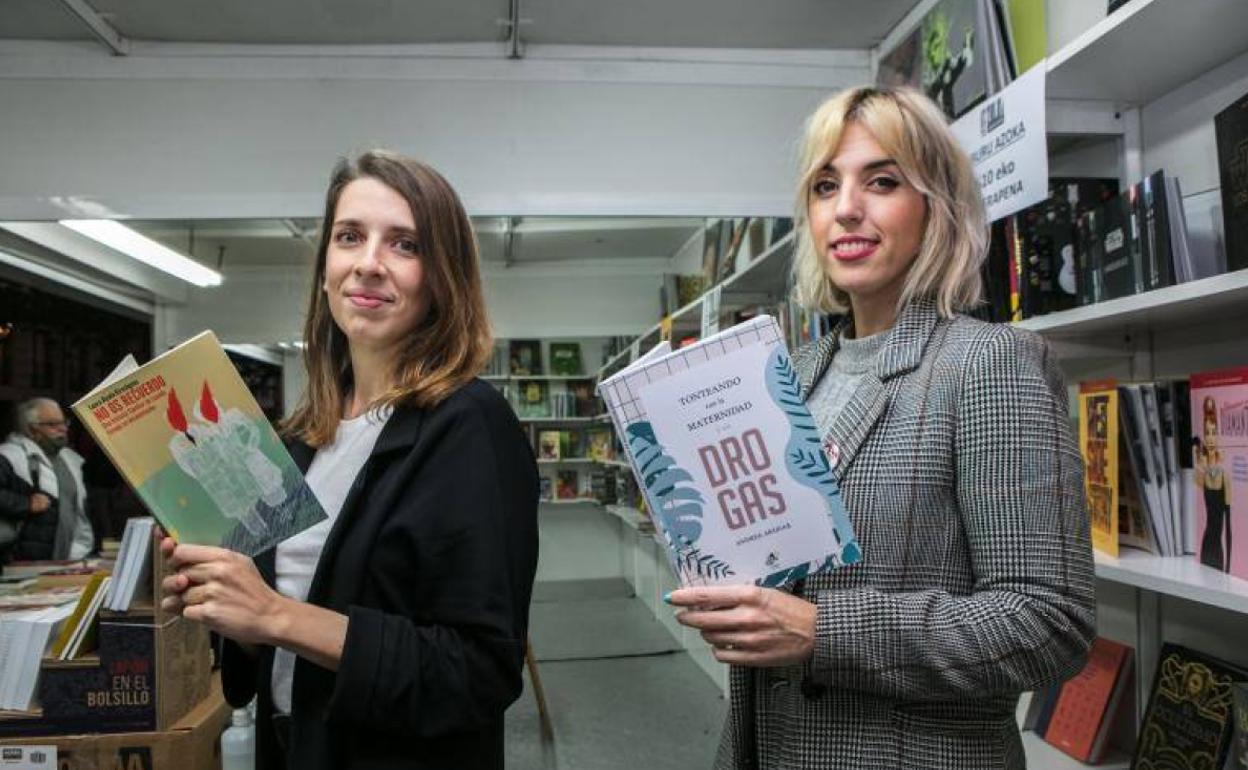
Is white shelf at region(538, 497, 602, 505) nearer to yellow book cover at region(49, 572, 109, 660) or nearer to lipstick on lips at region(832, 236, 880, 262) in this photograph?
yellow book cover at region(49, 572, 109, 660)

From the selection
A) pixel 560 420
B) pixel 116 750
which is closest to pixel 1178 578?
pixel 116 750

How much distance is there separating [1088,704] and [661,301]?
5.08 m

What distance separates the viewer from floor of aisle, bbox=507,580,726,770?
3557 mm

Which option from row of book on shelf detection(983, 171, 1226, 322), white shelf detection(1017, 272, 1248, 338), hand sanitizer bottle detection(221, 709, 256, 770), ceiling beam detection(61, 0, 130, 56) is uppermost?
ceiling beam detection(61, 0, 130, 56)

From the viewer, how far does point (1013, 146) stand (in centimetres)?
162

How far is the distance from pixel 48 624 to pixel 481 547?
5.74ft

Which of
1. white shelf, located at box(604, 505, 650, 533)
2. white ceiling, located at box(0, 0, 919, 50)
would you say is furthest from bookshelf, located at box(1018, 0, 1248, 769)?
white shelf, located at box(604, 505, 650, 533)

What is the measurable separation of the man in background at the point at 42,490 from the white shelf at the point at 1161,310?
4.46 m

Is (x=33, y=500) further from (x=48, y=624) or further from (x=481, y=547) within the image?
(x=481, y=547)

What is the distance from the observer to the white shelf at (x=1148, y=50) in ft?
4.30

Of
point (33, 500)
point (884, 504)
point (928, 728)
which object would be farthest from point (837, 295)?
point (33, 500)

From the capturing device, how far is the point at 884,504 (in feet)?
2.73

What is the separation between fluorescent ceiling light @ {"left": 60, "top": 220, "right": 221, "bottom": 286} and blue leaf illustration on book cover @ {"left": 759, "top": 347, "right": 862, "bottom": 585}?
155 inches

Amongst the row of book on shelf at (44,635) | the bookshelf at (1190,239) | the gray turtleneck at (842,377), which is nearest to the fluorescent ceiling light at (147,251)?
the row of book on shelf at (44,635)
